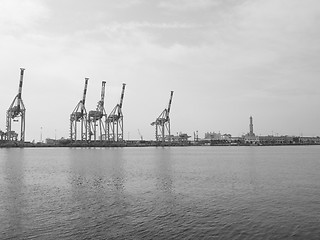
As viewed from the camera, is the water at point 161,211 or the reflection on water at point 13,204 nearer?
the water at point 161,211

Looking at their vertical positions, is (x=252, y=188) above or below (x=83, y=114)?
below

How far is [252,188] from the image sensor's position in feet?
84.4

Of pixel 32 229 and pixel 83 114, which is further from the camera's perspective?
pixel 83 114

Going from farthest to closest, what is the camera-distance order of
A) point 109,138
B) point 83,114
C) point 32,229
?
point 109,138
point 83,114
point 32,229

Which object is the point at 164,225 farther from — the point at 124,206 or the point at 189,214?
the point at 124,206

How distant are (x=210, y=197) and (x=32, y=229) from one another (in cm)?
1187

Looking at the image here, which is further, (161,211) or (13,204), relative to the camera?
(13,204)

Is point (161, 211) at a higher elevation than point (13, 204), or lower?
lower

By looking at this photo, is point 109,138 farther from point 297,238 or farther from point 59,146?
point 297,238

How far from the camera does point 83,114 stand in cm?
14862

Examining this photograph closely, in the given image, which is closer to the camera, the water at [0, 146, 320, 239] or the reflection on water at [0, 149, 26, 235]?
the water at [0, 146, 320, 239]

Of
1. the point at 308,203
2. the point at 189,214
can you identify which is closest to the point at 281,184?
the point at 308,203

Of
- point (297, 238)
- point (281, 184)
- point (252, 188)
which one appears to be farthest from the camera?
point (281, 184)

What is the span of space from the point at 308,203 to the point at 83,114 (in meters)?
137
